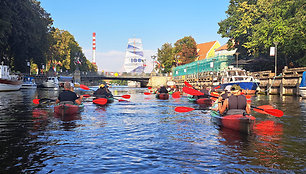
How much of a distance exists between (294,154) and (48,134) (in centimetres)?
740

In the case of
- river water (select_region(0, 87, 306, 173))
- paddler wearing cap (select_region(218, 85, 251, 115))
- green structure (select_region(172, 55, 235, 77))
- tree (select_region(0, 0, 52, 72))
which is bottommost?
river water (select_region(0, 87, 306, 173))

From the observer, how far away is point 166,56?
366 ft

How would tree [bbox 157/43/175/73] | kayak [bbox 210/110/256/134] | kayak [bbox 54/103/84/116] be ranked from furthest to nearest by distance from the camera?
tree [bbox 157/43/175/73] < kayak [bbox 54/103/84/116] < kayak [bbox 210/110/256/134]

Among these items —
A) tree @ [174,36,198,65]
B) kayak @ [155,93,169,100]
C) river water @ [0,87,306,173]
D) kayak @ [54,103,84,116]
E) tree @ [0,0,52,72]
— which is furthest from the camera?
tree @ [174,36,198,65]

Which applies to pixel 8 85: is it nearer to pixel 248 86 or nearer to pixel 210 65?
pixel 248 86

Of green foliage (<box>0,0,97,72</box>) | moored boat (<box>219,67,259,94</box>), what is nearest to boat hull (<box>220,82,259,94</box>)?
moored boat (<box>219,67,259,94</box>)

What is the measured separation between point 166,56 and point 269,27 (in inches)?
2679

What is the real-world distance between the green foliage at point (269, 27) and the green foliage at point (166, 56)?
51411 mm

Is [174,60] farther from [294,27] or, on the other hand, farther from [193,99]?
[193,99]

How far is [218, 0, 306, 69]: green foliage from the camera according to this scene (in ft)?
131

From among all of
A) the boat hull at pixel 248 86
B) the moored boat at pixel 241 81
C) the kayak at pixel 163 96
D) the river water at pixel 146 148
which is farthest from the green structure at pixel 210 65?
the river water at pixel 146 148

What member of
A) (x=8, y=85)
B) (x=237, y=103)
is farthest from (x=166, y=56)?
(x=237, y=103)

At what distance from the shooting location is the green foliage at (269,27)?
3984cm

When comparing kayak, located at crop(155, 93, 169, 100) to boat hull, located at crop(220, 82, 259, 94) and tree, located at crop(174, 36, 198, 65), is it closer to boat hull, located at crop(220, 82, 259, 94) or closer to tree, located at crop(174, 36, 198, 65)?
boat hull, located at crop(220, 82, 259, 94)
